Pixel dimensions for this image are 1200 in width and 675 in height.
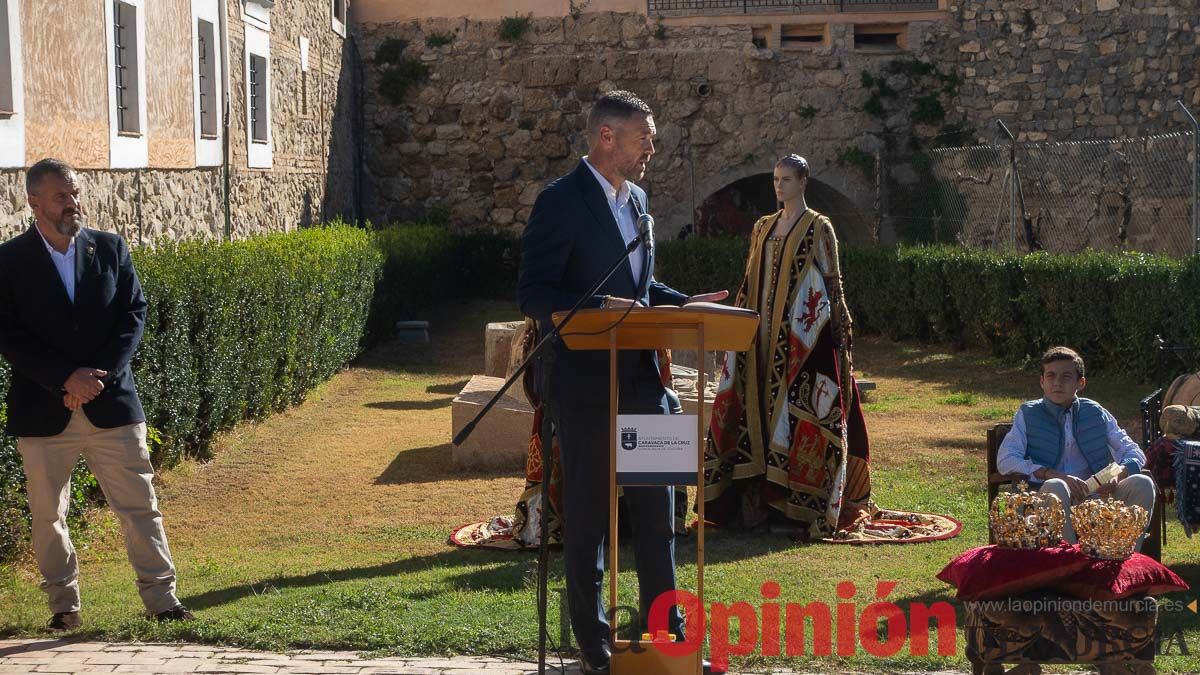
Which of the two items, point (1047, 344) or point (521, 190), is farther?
point (521, 190)

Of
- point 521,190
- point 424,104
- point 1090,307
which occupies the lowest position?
point 1090,307

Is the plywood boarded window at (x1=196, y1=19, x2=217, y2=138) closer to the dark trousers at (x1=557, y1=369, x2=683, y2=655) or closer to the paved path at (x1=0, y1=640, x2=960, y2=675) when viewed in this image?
the paved path at (x1=0, y1=640, x2=960, y2=675)

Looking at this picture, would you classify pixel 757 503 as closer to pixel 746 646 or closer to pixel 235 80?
pixel 746 646

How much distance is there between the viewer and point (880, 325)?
16.8 metres

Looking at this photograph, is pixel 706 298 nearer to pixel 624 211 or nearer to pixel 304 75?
pixel 624 211

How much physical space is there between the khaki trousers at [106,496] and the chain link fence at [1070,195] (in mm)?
11734

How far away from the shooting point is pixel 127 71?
10.7 m

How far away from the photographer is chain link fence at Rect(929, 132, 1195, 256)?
52.1ft

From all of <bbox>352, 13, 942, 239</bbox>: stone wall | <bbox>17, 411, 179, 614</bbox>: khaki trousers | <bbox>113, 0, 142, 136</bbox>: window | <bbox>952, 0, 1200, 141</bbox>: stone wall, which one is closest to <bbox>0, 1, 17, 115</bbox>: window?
<bbox>113, 0, 142, 136</bbox>: window

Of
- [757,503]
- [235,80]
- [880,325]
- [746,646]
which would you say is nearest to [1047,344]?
[880,325]

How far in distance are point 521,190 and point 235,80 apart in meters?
7.60

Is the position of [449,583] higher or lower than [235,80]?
lower

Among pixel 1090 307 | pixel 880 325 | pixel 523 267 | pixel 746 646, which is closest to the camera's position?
pixel 523 267

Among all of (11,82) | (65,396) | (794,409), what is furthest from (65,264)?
(794,409)
